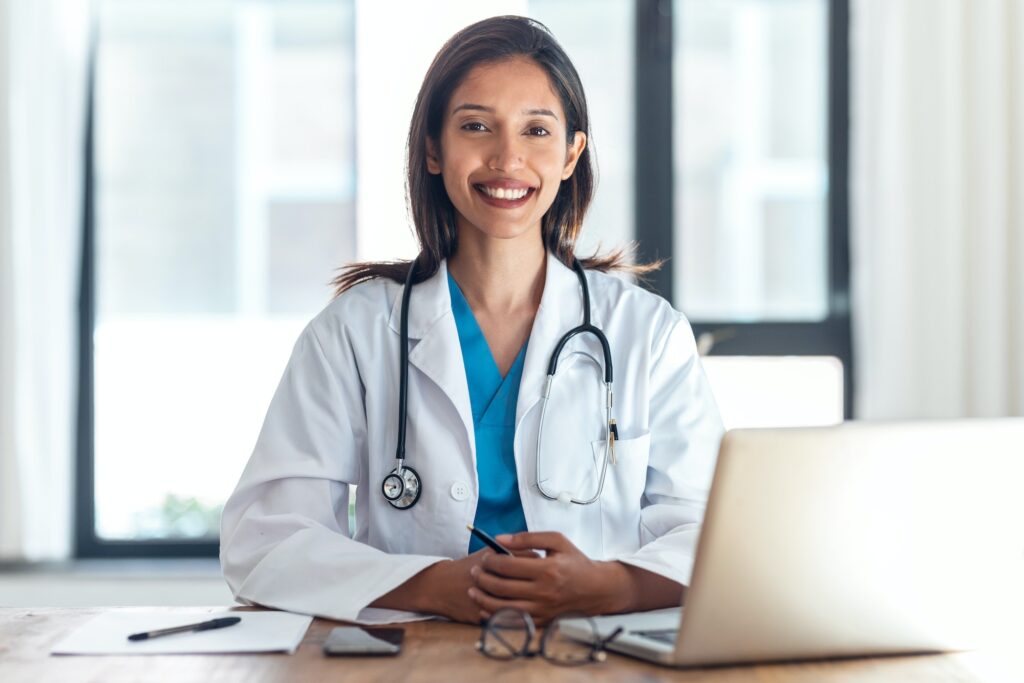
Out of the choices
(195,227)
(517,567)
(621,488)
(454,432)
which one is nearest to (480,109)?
(454,432)

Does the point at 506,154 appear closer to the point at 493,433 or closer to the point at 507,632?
the point at 493,433

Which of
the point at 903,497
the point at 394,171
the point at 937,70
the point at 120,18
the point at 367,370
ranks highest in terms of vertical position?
the point at 120,18

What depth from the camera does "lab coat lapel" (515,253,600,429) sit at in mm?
1574

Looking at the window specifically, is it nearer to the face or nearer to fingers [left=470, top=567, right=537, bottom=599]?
the face

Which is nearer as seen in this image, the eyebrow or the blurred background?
the eyebrow

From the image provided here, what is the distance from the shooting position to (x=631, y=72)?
3.09 metres

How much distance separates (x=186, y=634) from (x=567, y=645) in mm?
395

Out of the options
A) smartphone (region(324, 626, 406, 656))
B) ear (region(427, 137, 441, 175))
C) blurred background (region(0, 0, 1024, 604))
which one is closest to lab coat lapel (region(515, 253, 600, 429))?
ear (region(427, 137, 441, 175))

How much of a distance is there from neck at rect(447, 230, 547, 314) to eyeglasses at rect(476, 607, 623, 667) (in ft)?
2.29

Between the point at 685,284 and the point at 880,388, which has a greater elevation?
the point at 685,284

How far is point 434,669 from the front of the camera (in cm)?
102

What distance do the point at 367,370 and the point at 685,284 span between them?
1694 mm

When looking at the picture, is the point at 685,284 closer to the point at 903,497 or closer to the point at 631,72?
the point at 631,72

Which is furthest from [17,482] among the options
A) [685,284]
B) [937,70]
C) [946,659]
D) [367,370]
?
[937,70]
